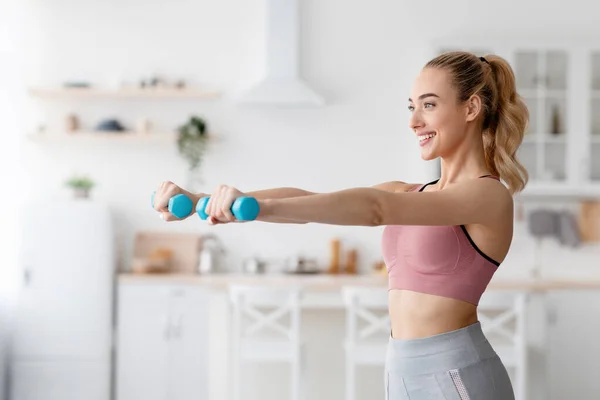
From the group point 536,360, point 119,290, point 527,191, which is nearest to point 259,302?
point 119,290

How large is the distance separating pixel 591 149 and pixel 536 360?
5.19ft

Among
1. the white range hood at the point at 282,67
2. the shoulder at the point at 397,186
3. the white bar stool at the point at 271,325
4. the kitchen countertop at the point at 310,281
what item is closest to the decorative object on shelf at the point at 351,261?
the kitchen countertop at the point at 310,281

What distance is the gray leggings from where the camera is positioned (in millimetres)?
1661

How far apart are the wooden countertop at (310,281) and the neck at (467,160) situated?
3094mm

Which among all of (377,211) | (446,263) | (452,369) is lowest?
(452,369)

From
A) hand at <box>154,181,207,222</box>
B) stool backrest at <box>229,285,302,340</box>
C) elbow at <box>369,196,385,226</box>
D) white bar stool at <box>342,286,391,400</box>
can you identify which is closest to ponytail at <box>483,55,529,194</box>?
elbow at <box>369,196,385,226</box>

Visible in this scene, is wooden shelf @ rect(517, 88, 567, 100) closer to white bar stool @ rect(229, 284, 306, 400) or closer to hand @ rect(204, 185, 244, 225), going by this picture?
white bar stool @ rect(229, 284, 306, 400)

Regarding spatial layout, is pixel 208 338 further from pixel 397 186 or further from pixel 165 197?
pixel 165 197

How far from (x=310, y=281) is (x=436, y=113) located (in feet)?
10.9

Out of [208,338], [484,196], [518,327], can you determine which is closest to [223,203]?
[484,196]

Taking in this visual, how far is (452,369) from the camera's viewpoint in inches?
65.7

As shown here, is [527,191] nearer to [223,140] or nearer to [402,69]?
[402,69]

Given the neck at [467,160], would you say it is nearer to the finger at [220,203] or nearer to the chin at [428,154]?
the chin at [428,154]

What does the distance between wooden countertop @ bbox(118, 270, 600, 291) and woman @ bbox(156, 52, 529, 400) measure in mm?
3089
